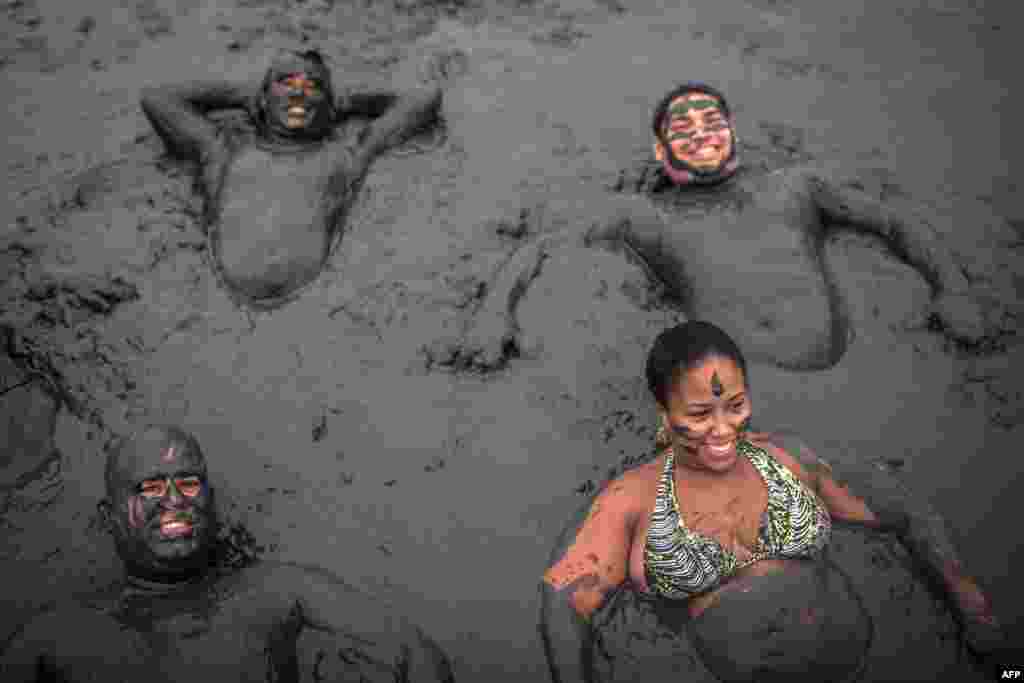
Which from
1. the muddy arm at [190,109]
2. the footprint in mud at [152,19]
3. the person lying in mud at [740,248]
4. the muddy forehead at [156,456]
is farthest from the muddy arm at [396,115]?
the muddy forehead at [156,456]

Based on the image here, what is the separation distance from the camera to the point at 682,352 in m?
3.60

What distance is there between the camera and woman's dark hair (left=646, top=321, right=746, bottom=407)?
141 inches

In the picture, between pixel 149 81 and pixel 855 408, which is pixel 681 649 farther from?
pixel 149 81

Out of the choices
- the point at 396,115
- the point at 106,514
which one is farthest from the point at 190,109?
the point at 106,514

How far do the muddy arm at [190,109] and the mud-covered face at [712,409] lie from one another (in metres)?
2.88

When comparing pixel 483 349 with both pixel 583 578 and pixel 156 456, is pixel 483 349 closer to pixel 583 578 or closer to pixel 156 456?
pixel 583 578

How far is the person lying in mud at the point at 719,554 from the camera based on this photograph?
3506 mm

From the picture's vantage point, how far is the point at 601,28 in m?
6.38

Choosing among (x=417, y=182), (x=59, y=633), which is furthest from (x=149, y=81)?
(x=59, y=633)

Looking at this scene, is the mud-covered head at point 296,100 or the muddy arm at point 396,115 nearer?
the mud-covered head at point 296,100

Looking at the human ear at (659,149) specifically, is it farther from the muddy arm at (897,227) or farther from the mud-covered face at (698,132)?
the muddy arm at (897,227)

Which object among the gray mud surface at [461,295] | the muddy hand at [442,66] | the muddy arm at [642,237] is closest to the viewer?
the gray mud surface at [461,295]

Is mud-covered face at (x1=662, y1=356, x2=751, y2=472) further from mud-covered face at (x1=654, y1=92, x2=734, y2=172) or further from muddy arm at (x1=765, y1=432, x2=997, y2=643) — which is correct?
mud-covered face at (x1=654, y1=92, x2=734, y2=172)

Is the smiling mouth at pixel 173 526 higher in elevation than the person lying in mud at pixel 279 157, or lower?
lower
